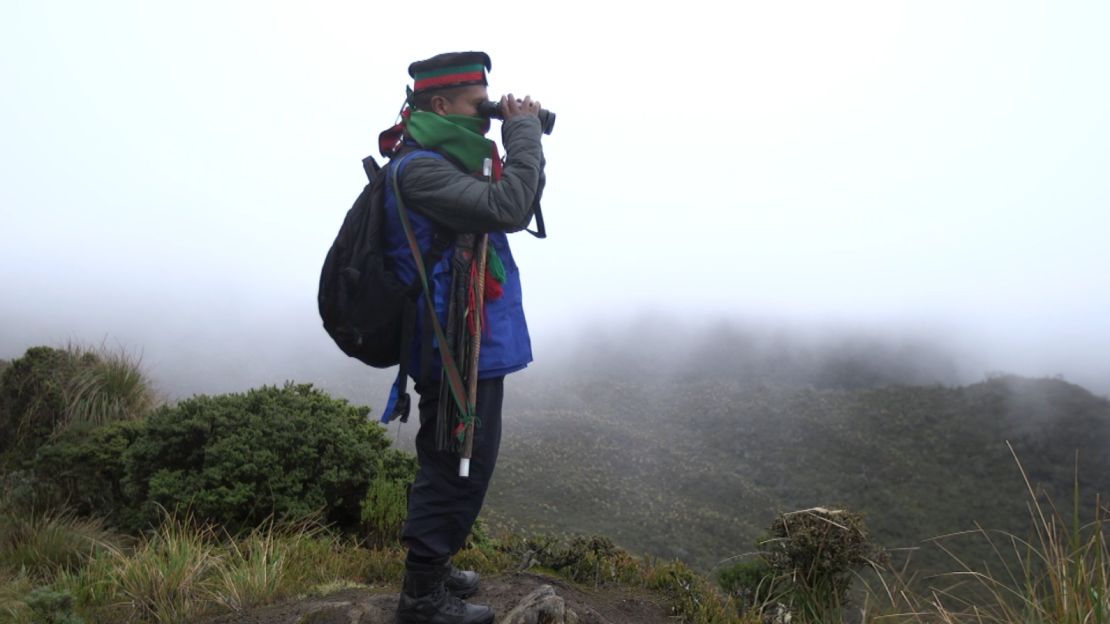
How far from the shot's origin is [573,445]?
1847cm

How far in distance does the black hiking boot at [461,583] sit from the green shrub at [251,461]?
7.37 feet

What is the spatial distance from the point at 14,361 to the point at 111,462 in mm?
3403

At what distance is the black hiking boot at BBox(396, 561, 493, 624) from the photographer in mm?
3555

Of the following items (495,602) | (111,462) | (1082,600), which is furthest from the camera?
(111,462)

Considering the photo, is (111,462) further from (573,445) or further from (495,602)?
(573,445)

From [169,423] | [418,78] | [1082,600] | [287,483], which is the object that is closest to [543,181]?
[418,78]

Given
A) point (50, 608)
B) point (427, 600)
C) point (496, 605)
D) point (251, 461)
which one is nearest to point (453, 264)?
point (427, 600)

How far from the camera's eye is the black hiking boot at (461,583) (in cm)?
397

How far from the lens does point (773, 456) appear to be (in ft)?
77.8

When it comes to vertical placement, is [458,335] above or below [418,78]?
below

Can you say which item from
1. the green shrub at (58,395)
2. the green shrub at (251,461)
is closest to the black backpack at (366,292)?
the green shrub at (251,461)

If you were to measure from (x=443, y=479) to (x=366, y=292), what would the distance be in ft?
2.83

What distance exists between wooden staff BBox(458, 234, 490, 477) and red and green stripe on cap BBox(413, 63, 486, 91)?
0.75 meters

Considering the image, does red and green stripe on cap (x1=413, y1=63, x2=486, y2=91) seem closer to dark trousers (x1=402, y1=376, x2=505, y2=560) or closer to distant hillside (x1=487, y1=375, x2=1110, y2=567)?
dark trousers (x1=402, y1=376, x2=505, y2=560)
